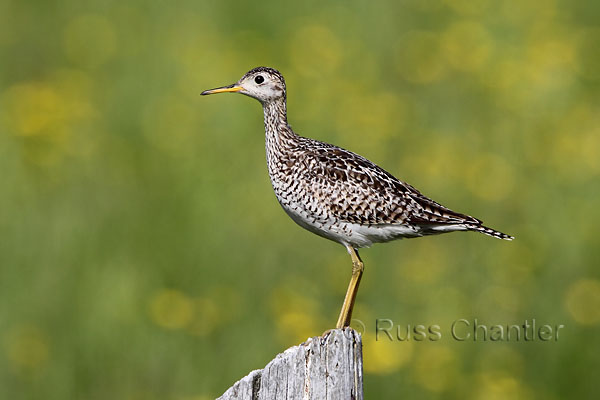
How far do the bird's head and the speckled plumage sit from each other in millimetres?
667

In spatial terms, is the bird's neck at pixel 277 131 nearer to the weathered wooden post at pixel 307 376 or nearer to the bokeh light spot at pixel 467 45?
the weathered wooden post at pixel 307 376

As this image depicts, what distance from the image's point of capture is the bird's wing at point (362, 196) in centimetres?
732

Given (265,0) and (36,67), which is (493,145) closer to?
(265,0)

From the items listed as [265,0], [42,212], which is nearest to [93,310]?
[42,212]

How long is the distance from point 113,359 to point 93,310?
27.3 inches

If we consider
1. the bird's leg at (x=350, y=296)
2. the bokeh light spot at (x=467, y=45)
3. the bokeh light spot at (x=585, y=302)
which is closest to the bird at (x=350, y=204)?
the bird's leg at (x=350, y=296)

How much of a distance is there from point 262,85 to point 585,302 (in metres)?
4.58

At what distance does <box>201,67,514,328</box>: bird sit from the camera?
728cm

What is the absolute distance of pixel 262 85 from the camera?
795 centimetres

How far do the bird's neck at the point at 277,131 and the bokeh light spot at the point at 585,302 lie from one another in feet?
13.5

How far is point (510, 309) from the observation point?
10055 mm

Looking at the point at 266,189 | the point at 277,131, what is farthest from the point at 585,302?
the point at 277,131

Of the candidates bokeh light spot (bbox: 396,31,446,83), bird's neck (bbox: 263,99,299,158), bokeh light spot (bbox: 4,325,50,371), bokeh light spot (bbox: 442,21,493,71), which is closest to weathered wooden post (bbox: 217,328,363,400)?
bird's neck (bbox: 263,99,299,158)

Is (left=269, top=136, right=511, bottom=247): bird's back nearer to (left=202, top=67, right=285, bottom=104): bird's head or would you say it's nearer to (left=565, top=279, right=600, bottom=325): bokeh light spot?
(left=202, top=67, right=285, bottom=104): bird's head
